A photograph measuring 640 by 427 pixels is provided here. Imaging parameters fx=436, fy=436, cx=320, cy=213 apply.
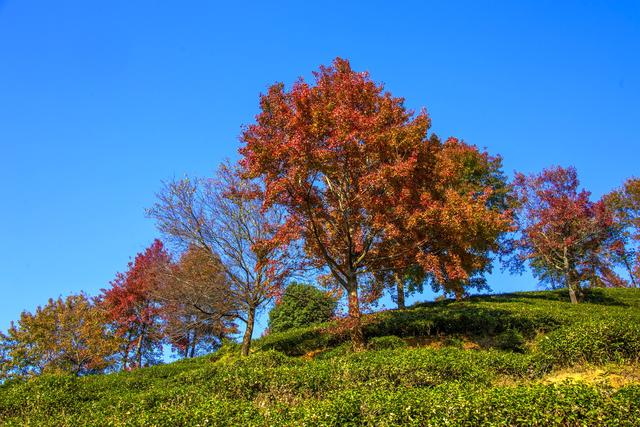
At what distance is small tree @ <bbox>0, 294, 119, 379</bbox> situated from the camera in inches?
964

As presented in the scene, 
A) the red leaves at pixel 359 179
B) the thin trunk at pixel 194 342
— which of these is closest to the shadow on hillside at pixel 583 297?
the red leaves at pixel 359 179

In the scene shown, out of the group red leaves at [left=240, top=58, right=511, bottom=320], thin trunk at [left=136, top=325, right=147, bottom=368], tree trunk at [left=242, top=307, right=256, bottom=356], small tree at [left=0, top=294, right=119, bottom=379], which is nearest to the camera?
red leaves at [left=240, top=58, right=511, bottom=320]

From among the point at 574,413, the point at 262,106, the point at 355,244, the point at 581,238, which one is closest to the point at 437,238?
the point at 355,244

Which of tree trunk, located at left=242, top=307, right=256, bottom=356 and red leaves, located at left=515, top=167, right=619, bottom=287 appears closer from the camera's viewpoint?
tree trunk, located at left=242, top=307, right=256, bottom=356

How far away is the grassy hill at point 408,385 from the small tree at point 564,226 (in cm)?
1225

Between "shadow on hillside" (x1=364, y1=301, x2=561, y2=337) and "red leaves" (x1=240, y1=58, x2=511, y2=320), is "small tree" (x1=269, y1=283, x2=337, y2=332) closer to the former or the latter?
"shadow on hillside" (x1=364, y1=301, x2=561, y2=337)

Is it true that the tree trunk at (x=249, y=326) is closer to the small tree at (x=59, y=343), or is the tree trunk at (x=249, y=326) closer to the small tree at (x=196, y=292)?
the small tree at (x=196, y=292)

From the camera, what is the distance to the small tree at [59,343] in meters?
24.5

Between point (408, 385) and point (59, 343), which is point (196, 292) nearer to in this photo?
point (408, 385)

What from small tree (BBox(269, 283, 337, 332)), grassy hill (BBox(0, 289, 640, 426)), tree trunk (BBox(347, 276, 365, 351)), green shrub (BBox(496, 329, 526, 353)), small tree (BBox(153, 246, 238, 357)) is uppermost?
small tree (BBox(269, 283, 337, 332))

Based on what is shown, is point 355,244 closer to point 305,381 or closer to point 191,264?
point 305,381

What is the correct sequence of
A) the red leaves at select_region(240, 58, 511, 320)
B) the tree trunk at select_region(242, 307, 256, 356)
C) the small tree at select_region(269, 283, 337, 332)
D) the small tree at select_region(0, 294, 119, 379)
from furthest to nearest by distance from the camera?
the small tree at select_region(269, 283, 337, 332)
the small tree at select_region(0, 294, 119, 379)
the tree trunk at select_region(242, 307, 256, 356)
the red leaves at select_region(240, 58, 511, 320)

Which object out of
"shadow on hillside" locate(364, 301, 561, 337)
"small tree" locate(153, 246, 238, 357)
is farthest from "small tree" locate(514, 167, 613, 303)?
"small tree" locate(153, 246, 238, 357)

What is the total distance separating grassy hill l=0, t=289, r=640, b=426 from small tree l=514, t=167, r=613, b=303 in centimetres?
1225
